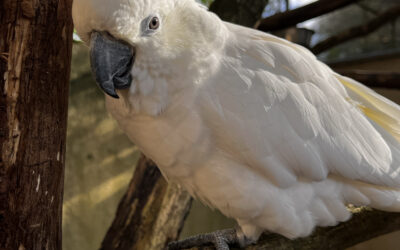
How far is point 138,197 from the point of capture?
216cm

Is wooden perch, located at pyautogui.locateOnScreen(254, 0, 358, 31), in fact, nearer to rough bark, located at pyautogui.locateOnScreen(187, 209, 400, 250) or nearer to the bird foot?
rough bark, located at pyautogui.locateOnScreen(187, 209, 400, 250)

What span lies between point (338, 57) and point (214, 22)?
2812 millimetres

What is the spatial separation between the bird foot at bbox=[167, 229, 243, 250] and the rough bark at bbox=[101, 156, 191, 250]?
519mm

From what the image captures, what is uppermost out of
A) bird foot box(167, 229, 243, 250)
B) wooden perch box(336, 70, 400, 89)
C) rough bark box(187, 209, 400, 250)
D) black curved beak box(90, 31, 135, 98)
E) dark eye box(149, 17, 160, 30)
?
dark eye box(149, 17, 160, 30)

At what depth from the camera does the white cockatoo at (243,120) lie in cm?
114

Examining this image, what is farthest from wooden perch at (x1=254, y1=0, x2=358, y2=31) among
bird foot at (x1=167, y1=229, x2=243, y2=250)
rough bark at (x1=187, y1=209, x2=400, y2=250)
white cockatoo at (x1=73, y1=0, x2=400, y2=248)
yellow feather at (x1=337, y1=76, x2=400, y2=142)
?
bird foot at (x1=167, y1=229, x2=243, y2=250)

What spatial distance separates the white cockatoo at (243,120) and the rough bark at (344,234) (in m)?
0.10

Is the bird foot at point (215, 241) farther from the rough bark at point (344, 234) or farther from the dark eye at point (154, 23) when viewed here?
the dark eye at point (154, 23)

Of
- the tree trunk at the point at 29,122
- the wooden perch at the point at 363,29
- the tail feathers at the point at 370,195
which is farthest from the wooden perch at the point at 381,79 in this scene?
the tree trunk at the point at 29,122

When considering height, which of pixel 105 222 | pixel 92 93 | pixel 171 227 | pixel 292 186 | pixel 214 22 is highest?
pixel 214 22

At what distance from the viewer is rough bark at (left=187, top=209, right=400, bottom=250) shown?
152 cm

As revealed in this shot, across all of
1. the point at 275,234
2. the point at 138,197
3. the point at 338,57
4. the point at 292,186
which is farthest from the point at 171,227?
the point at 338,57

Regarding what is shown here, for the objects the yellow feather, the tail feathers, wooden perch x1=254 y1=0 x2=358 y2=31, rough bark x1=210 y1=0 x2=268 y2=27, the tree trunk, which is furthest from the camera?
wooden perch x1=254 y1=0 x2=358 y2=31

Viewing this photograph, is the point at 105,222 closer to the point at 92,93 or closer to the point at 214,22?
the point at 92,93
